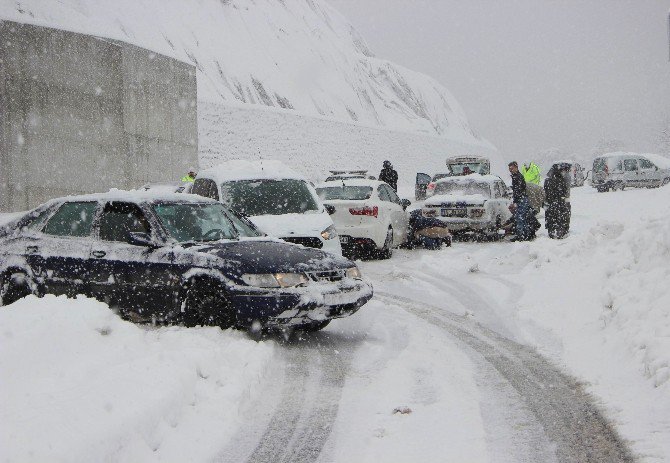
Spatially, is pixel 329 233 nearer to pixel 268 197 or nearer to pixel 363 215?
pixel 268 197

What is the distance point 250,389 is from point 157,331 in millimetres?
1661

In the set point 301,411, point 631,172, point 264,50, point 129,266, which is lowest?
point 301,411

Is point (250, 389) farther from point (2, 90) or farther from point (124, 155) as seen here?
point (124, 155)

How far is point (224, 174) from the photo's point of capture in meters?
10.7

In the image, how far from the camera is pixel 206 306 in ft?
20.6

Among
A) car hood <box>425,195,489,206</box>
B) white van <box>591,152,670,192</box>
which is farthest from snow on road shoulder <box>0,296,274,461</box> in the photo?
white van <box>591,152,670,192</box>

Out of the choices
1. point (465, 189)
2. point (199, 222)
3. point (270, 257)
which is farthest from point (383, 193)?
point (270, 257)

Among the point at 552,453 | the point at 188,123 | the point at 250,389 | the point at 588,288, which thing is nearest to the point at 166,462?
the point at 250,389

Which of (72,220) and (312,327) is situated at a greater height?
(72,220)

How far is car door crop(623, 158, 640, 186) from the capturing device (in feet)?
105

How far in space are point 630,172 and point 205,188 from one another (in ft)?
85.8

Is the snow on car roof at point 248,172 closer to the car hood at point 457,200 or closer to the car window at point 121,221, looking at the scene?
the car window at point 121,221

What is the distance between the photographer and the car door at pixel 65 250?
22.6 ft

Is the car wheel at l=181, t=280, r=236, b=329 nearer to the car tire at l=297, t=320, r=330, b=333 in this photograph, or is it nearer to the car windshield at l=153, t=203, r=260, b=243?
the car windshield at l=153, t=203, r=260, b=243
